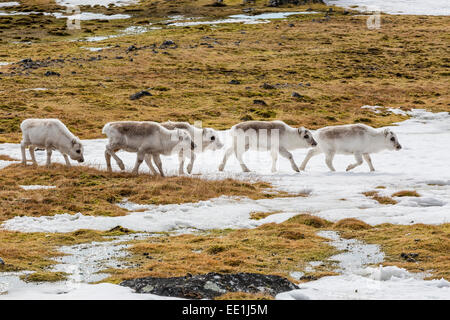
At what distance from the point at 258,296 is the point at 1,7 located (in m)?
130

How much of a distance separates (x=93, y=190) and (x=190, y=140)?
427 cm

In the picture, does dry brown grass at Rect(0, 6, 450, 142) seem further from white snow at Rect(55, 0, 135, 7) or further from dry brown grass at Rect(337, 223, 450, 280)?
white snow at Rect(55, 0, 135, 7)

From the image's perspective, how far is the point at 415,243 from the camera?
37.3 ft

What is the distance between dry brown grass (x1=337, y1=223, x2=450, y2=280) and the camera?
9852mm

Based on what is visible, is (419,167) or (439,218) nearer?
(439,218)

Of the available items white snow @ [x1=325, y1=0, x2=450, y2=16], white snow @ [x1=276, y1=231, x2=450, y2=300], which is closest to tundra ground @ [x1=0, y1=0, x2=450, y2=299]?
white snow @ [x1=276, y1=231, x2=450, y2=300]

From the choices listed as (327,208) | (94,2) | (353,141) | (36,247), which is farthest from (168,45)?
(94,2)

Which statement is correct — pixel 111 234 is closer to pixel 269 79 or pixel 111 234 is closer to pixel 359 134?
pixel 359 134

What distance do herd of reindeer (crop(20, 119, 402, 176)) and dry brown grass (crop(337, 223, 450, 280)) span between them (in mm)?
8441

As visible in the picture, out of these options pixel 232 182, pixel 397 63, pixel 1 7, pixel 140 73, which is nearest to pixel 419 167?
pixel 232 182

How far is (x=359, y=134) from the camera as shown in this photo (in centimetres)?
2205

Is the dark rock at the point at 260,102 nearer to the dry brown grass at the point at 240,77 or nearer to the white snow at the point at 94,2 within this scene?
the dry brown grass at the point at 240,77

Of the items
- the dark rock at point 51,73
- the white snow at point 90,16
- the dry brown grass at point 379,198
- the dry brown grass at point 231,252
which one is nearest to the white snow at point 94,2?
the white snow at point 90,16

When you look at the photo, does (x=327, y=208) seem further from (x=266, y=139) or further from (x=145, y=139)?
(x=145, y=139)
